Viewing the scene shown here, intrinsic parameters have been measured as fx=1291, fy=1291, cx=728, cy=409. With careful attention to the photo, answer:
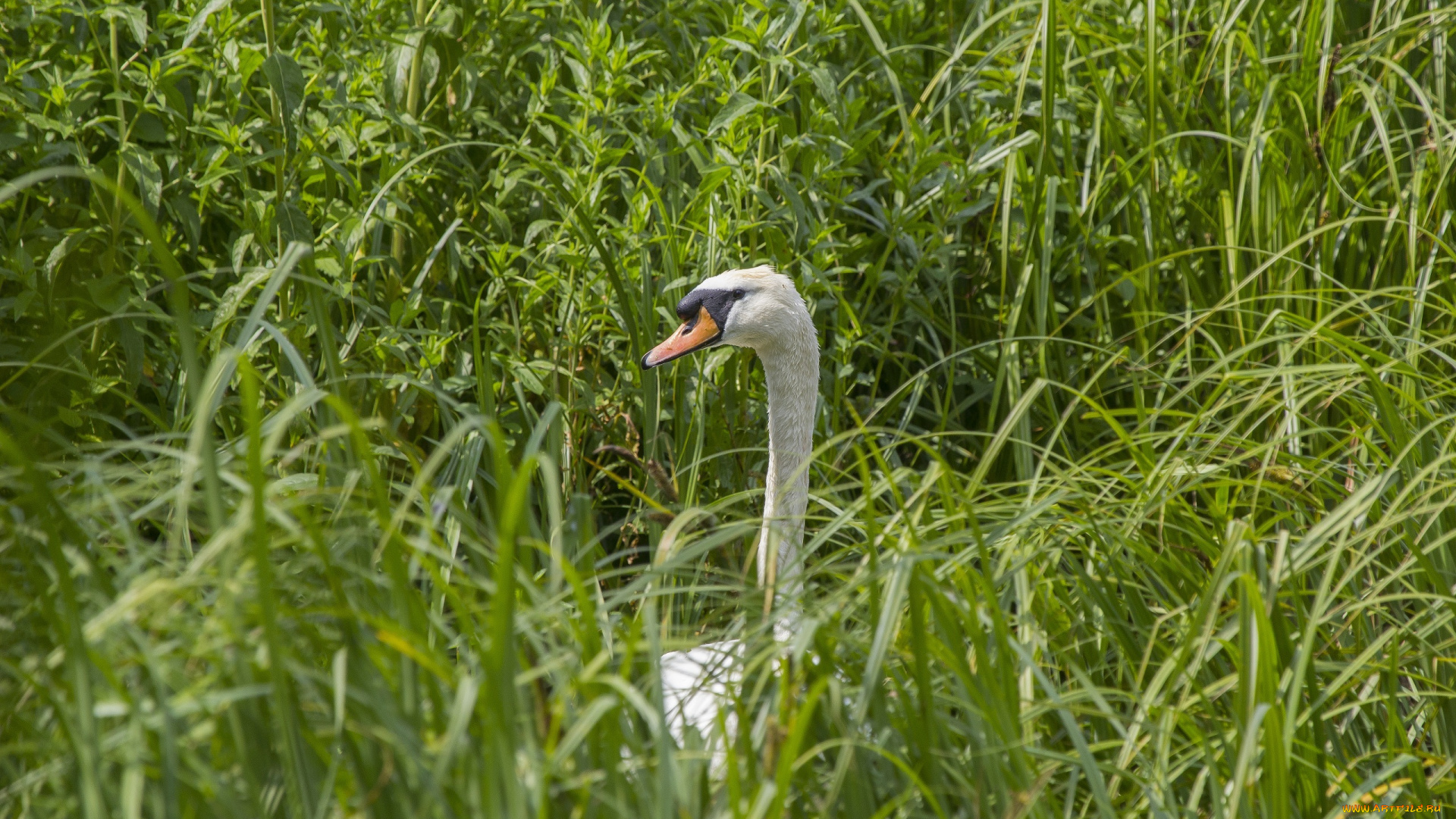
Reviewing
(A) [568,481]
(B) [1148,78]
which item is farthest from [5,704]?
(B) [1148,78]

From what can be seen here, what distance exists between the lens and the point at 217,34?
3.06m

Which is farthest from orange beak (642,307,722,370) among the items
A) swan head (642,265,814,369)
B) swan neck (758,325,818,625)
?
swan neck (758,325,818,625)

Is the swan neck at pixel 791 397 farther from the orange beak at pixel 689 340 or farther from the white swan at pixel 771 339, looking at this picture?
the orange beak at pixel 689 340

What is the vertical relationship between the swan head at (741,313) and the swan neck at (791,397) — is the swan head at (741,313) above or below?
above

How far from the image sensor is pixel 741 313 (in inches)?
115

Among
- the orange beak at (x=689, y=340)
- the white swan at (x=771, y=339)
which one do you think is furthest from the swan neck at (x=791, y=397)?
the orange beak at (x=689, y=340)

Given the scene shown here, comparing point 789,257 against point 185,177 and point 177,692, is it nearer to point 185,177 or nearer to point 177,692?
point 185,177

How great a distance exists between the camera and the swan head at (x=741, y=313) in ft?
9.59

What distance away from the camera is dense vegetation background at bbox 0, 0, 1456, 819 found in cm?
152

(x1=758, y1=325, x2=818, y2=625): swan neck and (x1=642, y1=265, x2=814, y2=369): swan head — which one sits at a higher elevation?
(x1=642, y1=265, x2=814, y2=369): swan head

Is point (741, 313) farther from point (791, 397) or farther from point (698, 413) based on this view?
point (698, 413)

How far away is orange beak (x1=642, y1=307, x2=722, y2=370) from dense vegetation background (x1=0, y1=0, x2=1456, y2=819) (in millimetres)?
209

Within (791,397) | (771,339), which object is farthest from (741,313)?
(791,397)

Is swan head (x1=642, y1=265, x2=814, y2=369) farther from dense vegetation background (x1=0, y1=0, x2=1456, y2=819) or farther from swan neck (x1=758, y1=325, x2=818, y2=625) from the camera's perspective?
dense vegetation background (x1=0, y1=0, x2=1456, y2=819)
